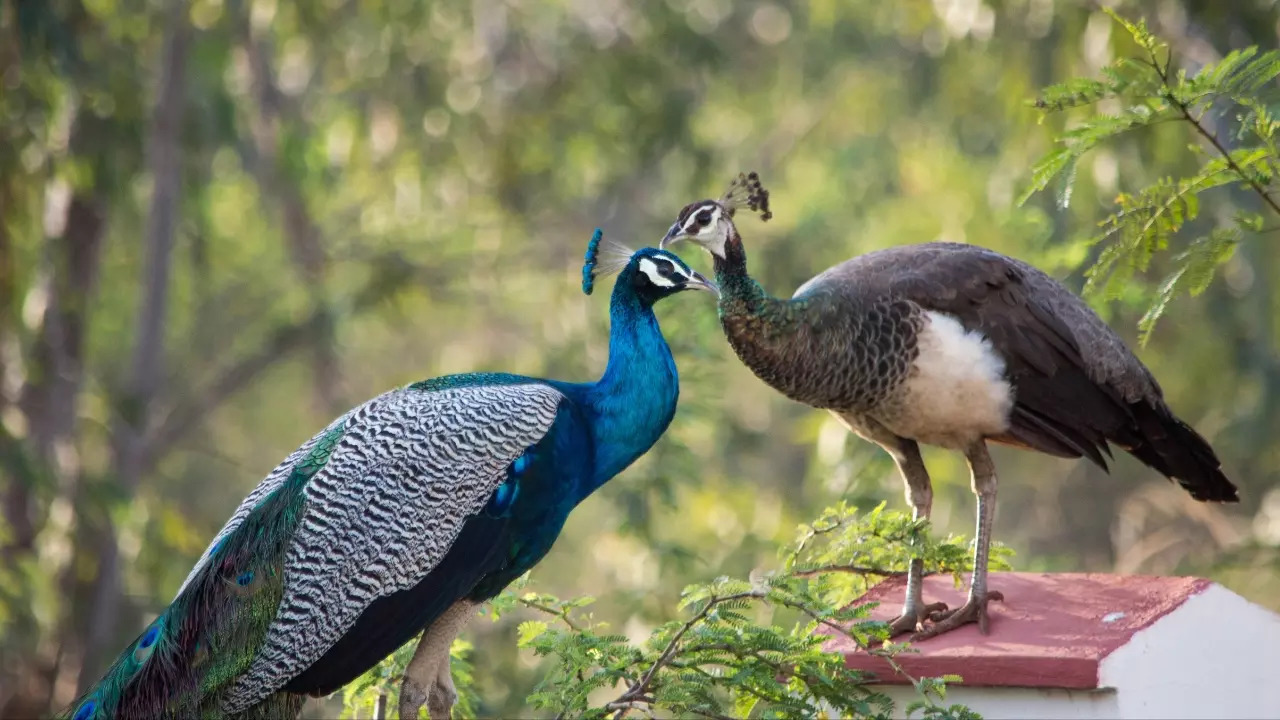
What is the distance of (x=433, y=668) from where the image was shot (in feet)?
15.9

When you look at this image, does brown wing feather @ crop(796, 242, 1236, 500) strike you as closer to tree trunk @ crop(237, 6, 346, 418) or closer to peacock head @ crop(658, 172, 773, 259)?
peacock head @ crop(658, 172, 773, 259)

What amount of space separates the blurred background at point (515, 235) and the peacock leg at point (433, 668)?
2.77 metres

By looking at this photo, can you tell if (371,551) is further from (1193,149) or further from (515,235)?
(515,235)

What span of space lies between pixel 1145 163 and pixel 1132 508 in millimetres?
5114

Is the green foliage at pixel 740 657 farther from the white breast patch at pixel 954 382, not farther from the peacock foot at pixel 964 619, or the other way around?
the white breast patch at pixel 954 382

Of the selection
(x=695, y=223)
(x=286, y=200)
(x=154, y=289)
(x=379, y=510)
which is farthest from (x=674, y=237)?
(x=286, y=200)

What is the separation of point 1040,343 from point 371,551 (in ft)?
6.75

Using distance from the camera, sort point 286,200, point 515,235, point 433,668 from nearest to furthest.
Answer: point 433,668 < point 286,200 < point 515,235

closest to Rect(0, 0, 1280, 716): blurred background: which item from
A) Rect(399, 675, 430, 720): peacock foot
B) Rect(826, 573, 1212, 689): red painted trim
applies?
Rect(826, 573, 1212, 689): red painted trim

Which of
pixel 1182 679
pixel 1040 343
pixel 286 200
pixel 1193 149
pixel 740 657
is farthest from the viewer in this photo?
pixel 286 200

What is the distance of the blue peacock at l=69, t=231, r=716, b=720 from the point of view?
14.8 feet

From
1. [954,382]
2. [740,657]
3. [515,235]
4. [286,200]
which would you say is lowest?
[740,657]

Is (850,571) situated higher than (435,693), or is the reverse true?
(850,571)

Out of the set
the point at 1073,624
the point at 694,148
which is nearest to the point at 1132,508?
the point at 694,148
